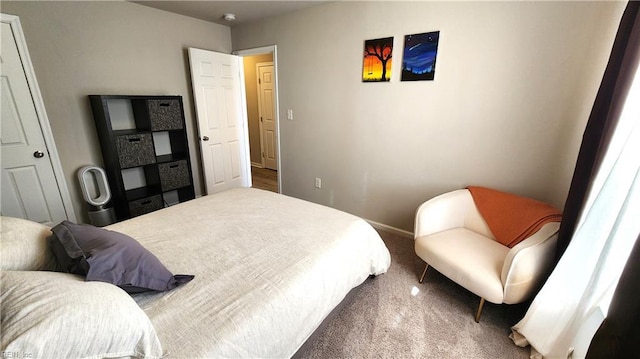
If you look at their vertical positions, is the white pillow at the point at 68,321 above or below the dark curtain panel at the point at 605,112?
below

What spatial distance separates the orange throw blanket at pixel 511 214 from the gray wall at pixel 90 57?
11.8 ft

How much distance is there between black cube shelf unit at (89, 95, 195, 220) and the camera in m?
2.59

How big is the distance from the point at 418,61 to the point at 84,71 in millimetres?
3239

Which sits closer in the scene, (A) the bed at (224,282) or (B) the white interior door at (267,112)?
(A) the bed at (224,282)

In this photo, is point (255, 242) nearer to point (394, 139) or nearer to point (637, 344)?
point (637, 344)

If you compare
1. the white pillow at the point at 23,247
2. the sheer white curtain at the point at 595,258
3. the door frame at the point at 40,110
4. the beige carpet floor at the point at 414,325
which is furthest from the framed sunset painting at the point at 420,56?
the door frame at the point at 40,110

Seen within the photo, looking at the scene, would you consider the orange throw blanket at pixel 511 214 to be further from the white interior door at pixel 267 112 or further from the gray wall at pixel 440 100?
the white interior door at pixel 267 112

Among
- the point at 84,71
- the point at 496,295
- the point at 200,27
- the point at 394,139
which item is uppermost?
the point at 200,27

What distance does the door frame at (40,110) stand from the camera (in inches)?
82.2

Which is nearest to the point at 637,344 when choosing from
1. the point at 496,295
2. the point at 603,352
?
the point at 603,352

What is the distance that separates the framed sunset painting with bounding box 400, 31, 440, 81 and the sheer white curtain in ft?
4.38

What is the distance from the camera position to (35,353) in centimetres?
56

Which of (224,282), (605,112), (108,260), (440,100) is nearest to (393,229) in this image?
(440,100)

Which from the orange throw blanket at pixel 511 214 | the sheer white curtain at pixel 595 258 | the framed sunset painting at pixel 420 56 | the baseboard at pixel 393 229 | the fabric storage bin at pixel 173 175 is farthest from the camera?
the fabric storage bin at pixel 173 175
